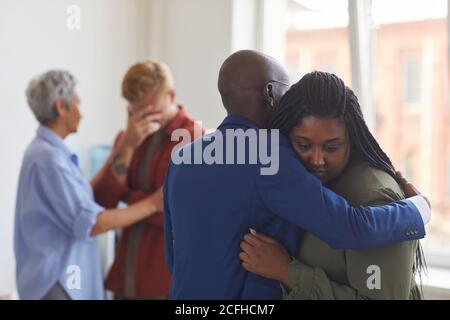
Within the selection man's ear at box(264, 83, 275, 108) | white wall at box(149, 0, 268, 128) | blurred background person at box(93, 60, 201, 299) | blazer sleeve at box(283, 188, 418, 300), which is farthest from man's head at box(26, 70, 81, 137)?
blazer sleeve at box(283, 188, 418, 300)

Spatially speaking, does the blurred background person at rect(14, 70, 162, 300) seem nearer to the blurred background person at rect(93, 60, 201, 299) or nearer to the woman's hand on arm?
the woman's hand on arm

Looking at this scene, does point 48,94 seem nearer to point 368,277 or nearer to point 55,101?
point 55,101

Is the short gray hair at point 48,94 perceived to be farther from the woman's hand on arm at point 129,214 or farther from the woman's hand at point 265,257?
the woman's hand at point 265,257

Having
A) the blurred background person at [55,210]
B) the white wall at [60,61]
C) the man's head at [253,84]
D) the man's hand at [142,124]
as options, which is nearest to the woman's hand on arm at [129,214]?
the blurred background person at [55,210]

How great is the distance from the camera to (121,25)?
3.09m

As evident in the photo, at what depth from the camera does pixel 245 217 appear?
1191 millimetres

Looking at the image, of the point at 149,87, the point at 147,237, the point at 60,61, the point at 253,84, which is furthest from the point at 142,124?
the point at 253,84

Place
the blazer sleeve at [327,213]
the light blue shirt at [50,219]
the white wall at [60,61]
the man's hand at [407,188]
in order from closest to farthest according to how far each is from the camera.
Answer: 1. the blazer sleeve at [327,213]
2. the man's hand at [407,188]
3. the light blue shirt at [50,219]
4. the white wall at [60,61]

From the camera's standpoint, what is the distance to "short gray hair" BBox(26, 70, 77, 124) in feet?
7.32

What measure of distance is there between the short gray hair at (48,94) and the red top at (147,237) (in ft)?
1.04

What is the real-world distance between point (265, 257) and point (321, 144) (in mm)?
240

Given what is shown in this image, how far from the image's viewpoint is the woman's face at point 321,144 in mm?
1167
